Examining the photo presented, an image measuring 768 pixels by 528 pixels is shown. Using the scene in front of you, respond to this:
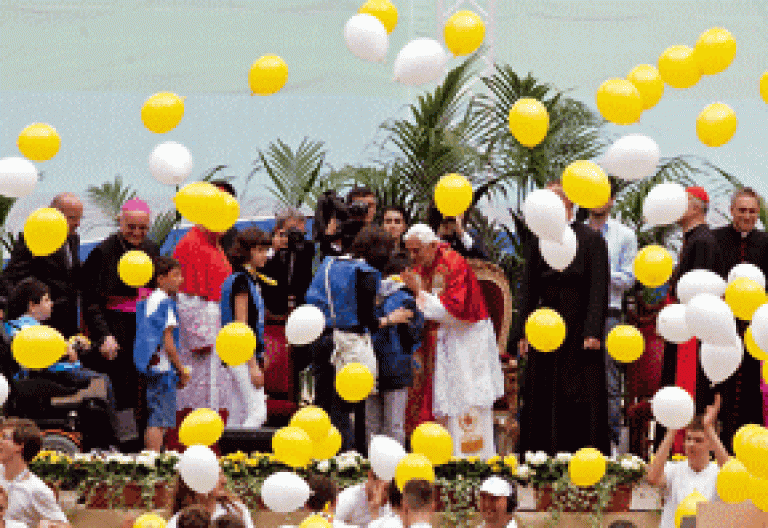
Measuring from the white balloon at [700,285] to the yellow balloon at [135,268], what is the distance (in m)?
2.47

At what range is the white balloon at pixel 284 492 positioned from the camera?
22.0ft

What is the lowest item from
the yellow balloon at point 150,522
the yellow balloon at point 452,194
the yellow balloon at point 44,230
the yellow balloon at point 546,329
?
the yellow balloon at point 150,522

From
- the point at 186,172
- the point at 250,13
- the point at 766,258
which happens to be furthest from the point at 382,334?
the point at 250,13

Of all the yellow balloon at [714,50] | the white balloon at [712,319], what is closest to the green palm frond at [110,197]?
the yellow balloon at [714,50]

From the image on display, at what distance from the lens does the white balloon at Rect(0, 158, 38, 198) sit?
7.48 m

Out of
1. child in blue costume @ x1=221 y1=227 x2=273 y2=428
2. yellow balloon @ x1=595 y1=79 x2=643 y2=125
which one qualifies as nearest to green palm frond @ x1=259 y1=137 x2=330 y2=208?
child in blue costume @ x1=221 y1=227 x2=273 y2=428

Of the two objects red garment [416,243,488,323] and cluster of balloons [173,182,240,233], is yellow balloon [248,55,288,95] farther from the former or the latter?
red garment [416,243,488,323]

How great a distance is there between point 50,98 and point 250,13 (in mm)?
1550

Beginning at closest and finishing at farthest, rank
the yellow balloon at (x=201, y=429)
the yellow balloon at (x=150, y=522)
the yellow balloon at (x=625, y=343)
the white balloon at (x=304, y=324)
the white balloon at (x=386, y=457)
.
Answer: the yellow balloon at (x=150, y=522)
the white balloon at (x=386, y=457)
the yellow balloon at (x=201, y=429)
the white balloon at (x=304, y=324)
the yellow balloon at (x=625, y=343)

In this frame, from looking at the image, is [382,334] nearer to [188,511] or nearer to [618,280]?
[618,280]

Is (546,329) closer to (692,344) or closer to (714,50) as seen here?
(692,344)

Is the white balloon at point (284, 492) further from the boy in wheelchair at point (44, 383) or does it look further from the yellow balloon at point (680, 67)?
the yellow balloon at point (680, 67)

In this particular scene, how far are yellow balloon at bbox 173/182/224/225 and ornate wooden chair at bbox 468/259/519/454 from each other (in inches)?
86.7

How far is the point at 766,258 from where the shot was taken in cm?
823
